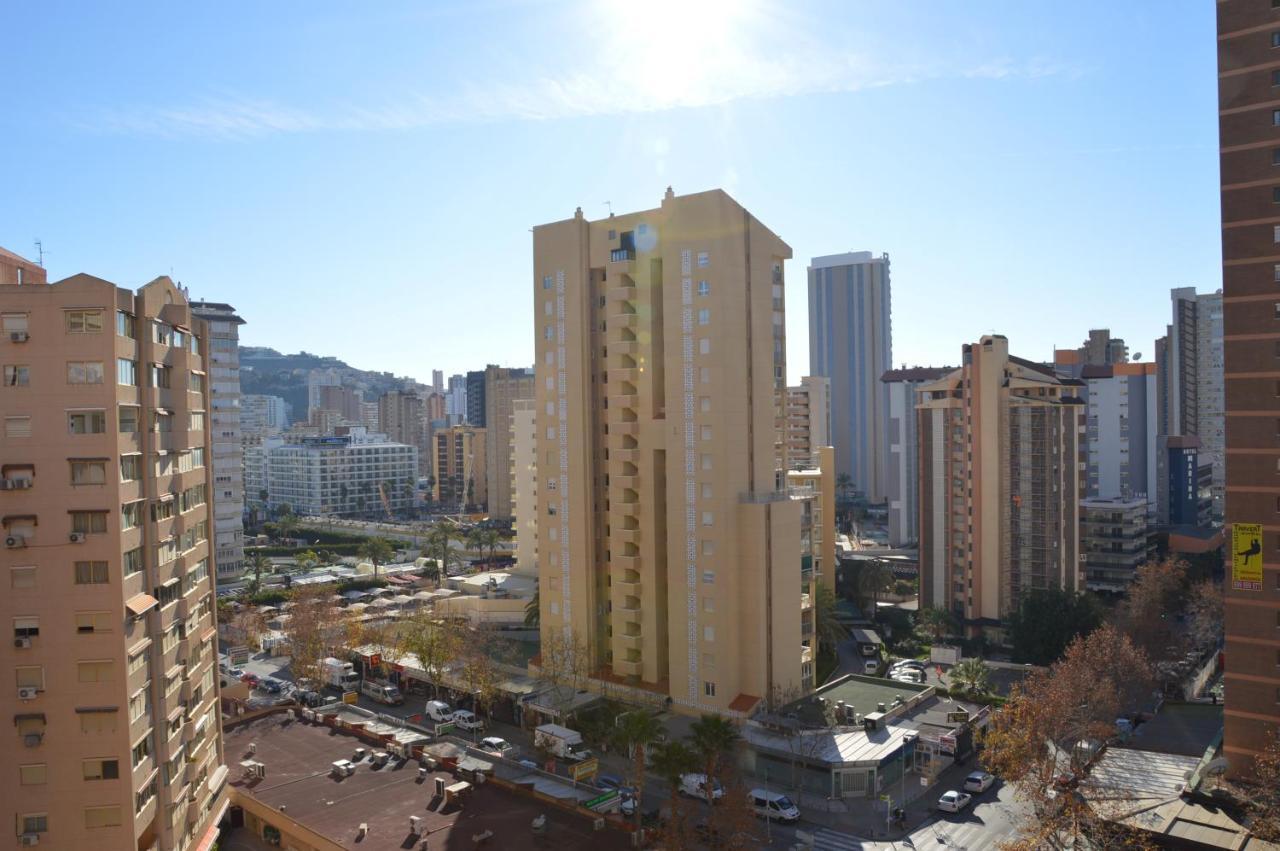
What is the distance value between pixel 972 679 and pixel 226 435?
77155 millimetres

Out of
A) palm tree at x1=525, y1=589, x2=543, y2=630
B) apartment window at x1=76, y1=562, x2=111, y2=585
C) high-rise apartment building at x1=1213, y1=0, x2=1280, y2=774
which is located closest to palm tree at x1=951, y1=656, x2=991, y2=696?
high-rise apartment building at x1=1213, y1=0, x2=1280, y2=774

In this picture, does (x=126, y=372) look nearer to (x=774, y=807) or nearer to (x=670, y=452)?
(x=670, y=452)

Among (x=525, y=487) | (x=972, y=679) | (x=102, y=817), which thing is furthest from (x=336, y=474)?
(x=102, y=817)

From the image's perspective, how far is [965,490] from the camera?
6775 centimetres

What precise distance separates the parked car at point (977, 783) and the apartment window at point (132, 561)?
33.9 metres

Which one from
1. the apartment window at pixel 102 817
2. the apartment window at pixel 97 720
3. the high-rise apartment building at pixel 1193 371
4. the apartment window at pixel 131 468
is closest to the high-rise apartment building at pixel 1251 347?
the apartment window at pixel 131 468

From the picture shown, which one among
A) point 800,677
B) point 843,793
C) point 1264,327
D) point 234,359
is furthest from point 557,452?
point 234,359

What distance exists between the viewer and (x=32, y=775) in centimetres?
2323

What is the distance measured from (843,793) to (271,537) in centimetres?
11275

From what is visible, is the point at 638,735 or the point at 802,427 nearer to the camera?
the point at 638,735

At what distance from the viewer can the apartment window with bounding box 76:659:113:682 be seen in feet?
76.3

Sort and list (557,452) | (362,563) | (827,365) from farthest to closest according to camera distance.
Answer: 1. (827,365)
2. (362,563)
3. (557,452)

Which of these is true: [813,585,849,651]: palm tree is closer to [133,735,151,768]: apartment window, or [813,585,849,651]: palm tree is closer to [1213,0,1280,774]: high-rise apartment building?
[1213,0,1280,774]: high-rise apartment building

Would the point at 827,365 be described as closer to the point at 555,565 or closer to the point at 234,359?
the point at 234,359
